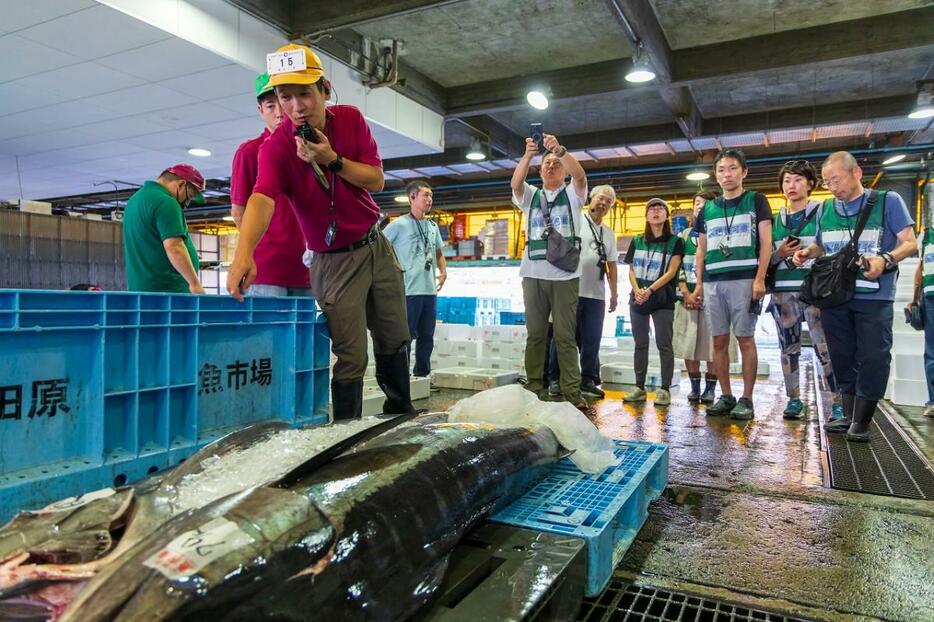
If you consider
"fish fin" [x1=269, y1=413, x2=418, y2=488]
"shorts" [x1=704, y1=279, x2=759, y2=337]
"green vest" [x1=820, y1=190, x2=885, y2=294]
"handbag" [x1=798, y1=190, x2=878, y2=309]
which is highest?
"green vest" [x1=820, y1=190, x2=885, y2=294]

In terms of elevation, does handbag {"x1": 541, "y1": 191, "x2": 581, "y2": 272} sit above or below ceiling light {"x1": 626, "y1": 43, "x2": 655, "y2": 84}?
below

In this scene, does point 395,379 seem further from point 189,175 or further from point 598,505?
point 189,175

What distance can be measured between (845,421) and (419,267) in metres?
3.99

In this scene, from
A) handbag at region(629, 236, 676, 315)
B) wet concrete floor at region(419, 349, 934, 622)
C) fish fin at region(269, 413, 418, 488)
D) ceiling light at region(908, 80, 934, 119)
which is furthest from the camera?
ceiling light at region(908, 80, 934, 119)

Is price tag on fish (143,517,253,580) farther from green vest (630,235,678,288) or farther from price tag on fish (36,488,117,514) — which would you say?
green vest (630,235,678,288)

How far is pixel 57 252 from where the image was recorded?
Answer: 31.8 ft

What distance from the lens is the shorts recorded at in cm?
496

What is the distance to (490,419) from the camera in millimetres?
2906

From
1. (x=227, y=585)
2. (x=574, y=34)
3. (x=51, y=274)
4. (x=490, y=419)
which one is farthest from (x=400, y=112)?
(x=227, y=585)

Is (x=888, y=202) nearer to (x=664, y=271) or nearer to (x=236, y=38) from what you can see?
(x=664, y=271)

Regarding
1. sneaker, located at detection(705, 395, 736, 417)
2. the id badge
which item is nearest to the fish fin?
the id badge

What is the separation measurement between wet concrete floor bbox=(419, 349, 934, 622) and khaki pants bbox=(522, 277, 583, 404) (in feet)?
4.03

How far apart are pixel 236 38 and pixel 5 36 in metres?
2.12

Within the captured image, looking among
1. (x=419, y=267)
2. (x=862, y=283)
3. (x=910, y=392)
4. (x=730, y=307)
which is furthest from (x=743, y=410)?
(x=419, y=267)
